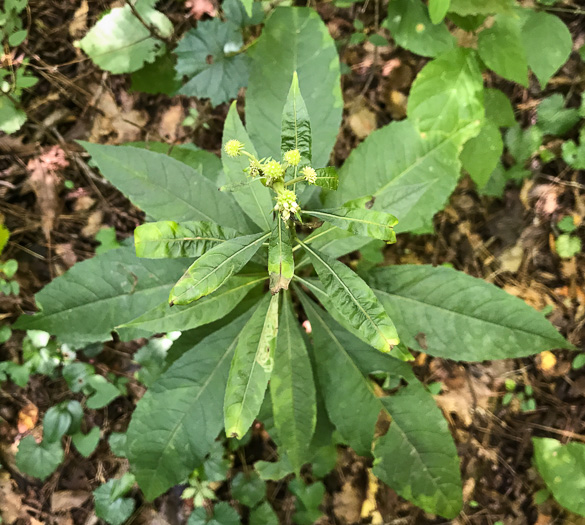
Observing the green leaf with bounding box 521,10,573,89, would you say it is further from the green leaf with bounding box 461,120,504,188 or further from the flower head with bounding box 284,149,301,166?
the flower head with bounding box 284,149,301,166

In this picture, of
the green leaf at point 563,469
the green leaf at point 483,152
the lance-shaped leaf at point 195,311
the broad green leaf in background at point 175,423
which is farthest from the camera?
the green leaf at point 563,469

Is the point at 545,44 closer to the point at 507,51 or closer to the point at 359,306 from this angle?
the point at 507,51

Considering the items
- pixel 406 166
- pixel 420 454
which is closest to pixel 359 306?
pixel 406 166

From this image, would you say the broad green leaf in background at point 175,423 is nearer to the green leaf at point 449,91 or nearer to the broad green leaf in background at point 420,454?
the broad green leaf in background at point 420,454

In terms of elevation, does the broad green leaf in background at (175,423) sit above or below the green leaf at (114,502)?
above

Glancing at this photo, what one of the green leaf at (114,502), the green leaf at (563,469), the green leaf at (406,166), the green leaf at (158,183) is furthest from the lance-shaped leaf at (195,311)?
the green leaf at (563,469)

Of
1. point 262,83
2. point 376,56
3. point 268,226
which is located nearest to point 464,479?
point 268,226
